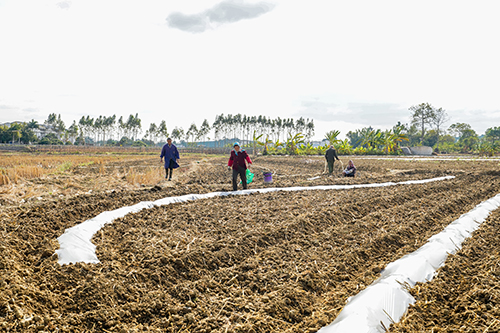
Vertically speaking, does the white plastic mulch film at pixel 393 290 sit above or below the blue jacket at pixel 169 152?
below

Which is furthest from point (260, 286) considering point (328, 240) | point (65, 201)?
point (65, 201)

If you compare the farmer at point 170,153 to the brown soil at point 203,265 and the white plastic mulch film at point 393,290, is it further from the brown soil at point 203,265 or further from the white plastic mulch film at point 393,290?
the white plastic mulch film at point 393,290

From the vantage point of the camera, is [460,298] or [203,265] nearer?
[460,298]

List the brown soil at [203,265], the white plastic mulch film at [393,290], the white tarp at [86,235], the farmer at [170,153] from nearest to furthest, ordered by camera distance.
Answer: the white plastic mulch film at [393,290]
the brown soil at [203,265]
the white tarp at [86,235]
the farmer at [170,153]

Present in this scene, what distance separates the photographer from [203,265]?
11.0 ft

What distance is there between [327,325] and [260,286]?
2.61ft

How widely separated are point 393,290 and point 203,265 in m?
1.89

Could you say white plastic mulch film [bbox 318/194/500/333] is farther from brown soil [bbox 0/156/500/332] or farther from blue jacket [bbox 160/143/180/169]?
blue jacket [bbox 160/143/180/169]

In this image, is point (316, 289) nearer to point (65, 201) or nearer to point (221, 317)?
point (221, 317)

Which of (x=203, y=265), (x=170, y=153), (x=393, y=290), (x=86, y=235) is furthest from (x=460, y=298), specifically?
(x=170, y=153)

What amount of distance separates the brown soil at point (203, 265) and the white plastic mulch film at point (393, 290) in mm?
165

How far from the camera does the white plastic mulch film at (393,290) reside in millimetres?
2210

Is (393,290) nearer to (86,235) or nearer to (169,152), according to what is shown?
(86,235)

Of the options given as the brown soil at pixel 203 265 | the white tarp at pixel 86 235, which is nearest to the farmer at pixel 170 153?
the white tarp at pixel 86 235
